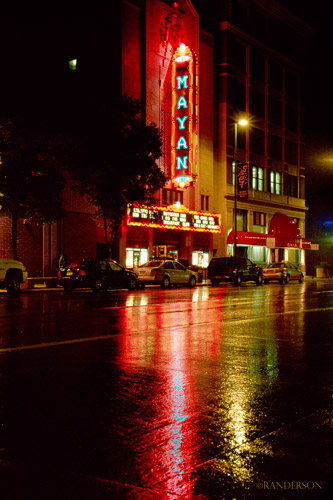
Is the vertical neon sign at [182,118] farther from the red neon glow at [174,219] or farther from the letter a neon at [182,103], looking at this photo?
the red neon glow at [174,219]

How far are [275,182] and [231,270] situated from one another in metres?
22.6

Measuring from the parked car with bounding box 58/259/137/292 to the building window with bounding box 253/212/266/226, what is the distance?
27.4 meters

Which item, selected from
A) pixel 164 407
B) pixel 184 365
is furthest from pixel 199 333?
pixel 164 407

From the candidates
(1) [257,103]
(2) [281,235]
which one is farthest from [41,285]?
(1) [257,103]

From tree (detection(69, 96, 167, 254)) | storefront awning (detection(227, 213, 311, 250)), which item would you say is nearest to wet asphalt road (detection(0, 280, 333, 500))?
tree (detection(69, 96, 167, 254))

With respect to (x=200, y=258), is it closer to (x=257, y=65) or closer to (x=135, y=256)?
(x=135, y=256)

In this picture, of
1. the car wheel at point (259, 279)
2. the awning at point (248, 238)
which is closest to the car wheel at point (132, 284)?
the car wheel at point (259, 279)

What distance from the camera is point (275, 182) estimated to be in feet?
184

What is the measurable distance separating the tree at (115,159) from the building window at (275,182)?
1010 inches

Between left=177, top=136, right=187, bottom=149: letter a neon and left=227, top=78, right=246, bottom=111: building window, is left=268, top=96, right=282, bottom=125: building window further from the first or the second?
left=177, top=136, right=187, bottom=149: letter a neon

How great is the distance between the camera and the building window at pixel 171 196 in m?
42.2

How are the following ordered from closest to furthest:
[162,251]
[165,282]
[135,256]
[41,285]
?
[41,285] < [165,282] < [135,256] < [162,251]

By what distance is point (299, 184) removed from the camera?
2363 inches

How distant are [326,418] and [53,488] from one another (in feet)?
9.58
